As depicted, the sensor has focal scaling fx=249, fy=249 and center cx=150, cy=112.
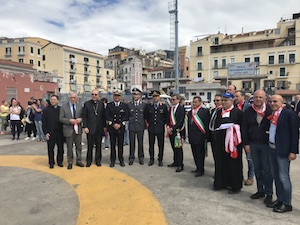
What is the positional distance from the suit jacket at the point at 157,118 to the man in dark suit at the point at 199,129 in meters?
0.97

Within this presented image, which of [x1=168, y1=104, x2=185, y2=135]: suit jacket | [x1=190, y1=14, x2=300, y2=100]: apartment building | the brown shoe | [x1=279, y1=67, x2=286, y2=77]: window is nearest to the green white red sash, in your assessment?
[x1=168, y1=104, x2=185, y2=135]: suit jacket

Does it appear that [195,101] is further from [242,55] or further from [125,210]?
[242,55]

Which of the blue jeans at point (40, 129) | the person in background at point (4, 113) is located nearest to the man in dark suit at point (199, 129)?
the blue jeans at point (40, 129)

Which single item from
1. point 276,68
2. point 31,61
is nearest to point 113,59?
point 31,61

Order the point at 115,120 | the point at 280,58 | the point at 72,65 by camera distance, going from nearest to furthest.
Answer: the point at 115,120
the point at 280,58
the point at 72,65

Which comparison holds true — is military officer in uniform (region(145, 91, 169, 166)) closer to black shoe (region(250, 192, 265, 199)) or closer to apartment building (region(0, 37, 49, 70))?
black shoe (region(250, 192, 265, 199))

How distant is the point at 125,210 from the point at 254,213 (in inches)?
74.7

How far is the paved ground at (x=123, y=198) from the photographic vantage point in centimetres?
350

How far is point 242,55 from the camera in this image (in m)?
53.2

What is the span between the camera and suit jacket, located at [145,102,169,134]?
20.5 feet

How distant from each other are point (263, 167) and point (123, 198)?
93.4 inches

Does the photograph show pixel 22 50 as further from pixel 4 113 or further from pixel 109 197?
pixel 109 197

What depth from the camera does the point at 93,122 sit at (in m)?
6.14

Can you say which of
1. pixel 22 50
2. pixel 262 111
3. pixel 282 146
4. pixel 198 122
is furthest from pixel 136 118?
pixel 22 50
